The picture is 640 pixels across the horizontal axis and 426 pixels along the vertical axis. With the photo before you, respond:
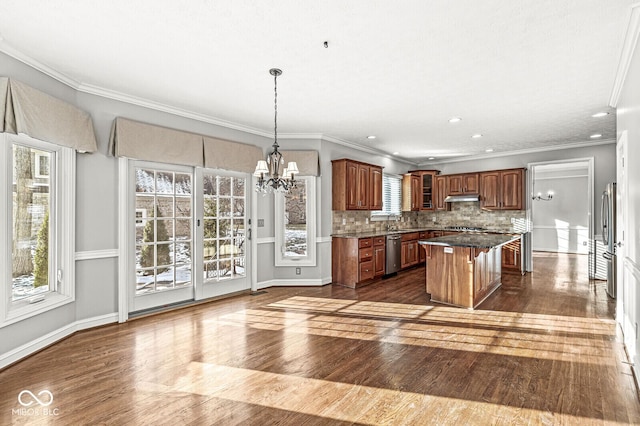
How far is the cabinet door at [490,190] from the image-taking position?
24.3 ft

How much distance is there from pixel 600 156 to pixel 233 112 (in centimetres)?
677

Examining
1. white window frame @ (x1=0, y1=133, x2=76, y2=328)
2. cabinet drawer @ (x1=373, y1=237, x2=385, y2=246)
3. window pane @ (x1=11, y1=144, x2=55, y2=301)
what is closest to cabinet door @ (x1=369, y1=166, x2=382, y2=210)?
cabinet drawer @ (x1=373, y1=237, x2=385, y2=246)

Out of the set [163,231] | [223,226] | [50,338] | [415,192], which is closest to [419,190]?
[415,192]

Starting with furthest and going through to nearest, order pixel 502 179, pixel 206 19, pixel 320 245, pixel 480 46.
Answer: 1. pixel 502 179
2. pixel 320 245
3. pixel 480 46
4. pixel 206 19

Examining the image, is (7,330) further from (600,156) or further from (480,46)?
(600,156)

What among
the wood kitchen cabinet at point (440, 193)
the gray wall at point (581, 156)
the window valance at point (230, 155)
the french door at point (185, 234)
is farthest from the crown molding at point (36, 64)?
the gray wall at point (581, 156)

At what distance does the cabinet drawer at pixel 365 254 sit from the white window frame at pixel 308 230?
0.81 meters

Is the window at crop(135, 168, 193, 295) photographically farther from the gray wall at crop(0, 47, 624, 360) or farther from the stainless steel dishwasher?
the stainless steel dishwasher

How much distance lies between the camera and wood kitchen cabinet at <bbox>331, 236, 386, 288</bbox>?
5758 mm

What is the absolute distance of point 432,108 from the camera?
442 centimetres

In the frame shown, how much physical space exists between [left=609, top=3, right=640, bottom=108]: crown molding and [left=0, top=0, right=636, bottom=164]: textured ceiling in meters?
0.06

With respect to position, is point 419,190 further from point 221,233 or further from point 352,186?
point 221,233

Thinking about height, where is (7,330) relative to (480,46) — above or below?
below

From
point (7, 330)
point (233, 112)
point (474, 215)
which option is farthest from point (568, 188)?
point (7, 330)
